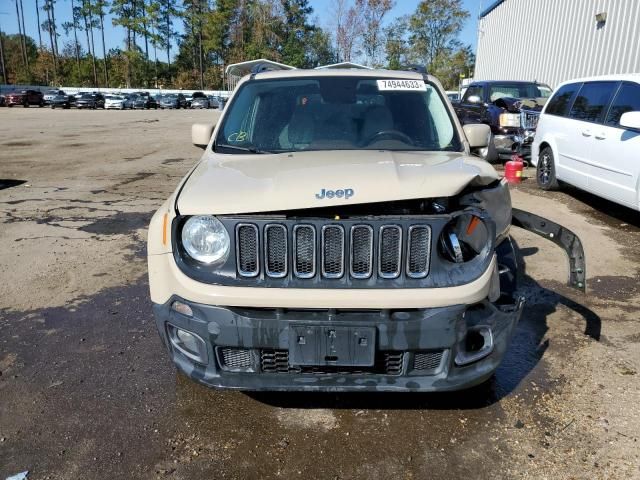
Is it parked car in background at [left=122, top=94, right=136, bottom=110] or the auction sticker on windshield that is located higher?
the auction sticker on windshield

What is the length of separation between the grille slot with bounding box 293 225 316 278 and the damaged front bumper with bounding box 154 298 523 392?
190mm

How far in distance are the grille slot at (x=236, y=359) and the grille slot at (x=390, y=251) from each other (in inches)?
28.6

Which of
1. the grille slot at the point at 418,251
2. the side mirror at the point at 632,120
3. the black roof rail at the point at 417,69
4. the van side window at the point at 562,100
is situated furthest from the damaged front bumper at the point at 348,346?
the van side window at the point at 562,100

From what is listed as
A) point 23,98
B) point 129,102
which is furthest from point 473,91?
point 23,98

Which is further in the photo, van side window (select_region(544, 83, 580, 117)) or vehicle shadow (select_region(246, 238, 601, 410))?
van side window (select_region(544, 83, 580, 117))

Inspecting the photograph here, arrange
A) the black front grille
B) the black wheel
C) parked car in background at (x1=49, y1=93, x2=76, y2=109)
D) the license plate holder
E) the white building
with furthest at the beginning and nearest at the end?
parked car in background at (x1=49, y1=93, x2=76, y2=109), the white building, the black wheel, the black front grille, the license plate holder

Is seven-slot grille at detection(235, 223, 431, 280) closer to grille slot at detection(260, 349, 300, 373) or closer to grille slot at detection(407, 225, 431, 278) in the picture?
grille slot at detection(407, 225, 431, 278)

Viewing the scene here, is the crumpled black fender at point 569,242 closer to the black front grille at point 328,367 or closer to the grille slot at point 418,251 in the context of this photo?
the grille slot at point 418,251

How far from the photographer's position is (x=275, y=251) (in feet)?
7.99

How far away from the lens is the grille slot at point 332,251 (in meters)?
2.40

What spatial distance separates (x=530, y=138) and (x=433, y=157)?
880cm

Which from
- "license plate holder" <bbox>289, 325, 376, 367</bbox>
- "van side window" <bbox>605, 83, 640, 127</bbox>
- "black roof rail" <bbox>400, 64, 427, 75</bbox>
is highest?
"black roof rail" <bbox>400, 64, 427, 75</bbox>

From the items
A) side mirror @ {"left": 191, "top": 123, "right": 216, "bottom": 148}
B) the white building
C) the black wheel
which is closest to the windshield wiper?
side mirror @ {"left": 191, "top": 123, "right": 216, "bottom": 148}

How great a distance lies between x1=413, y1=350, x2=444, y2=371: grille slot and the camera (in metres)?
2.46
